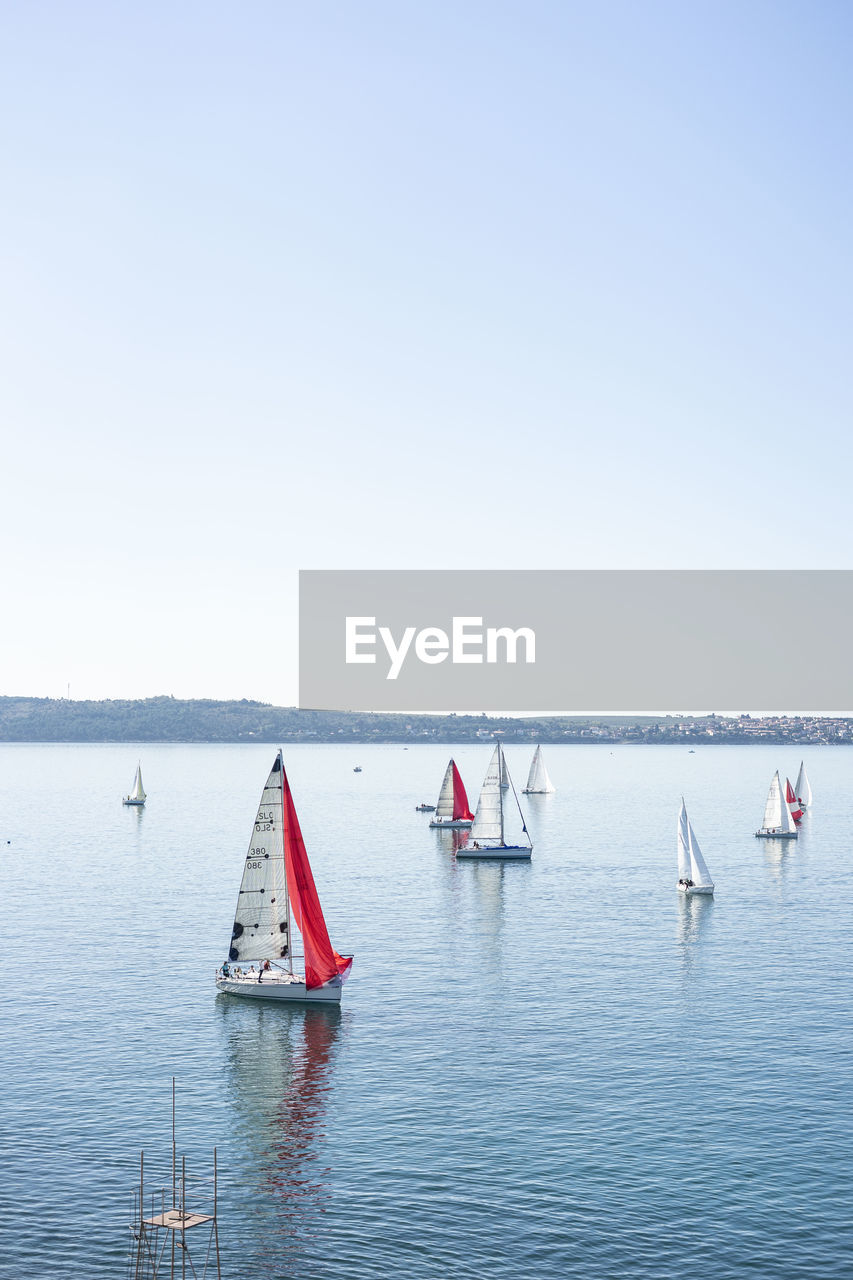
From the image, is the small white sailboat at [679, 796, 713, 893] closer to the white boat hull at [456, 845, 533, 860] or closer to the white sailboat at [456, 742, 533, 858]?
the white sailboat at [456, 742, 533, 858]

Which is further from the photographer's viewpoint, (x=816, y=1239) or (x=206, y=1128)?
(x=206, y=1128)

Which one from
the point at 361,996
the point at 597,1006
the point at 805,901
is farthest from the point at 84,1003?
the point at 805,901

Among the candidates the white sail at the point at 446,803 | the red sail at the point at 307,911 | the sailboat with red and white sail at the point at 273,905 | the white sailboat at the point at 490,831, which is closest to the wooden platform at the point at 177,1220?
the red sail at the point at 307,911

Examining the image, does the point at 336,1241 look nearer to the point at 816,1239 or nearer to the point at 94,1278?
the point at 94,1278

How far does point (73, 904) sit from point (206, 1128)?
2612 inches

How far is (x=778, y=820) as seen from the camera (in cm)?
Answer: 16888

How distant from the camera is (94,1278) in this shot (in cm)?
3881

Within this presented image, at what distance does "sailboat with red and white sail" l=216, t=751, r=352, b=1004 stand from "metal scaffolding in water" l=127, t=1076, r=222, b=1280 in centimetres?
2725

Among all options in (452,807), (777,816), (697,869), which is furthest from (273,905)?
(452,807)

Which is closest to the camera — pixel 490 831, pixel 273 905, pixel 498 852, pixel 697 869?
pixel 273 905

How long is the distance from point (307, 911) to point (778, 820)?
372ft

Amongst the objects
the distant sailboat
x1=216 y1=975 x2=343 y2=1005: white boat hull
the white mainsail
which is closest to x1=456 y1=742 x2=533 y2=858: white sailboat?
the white mainsail

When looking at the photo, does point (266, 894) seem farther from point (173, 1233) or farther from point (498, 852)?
point (498, 852)

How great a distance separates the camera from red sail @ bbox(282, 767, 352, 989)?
71.9m
